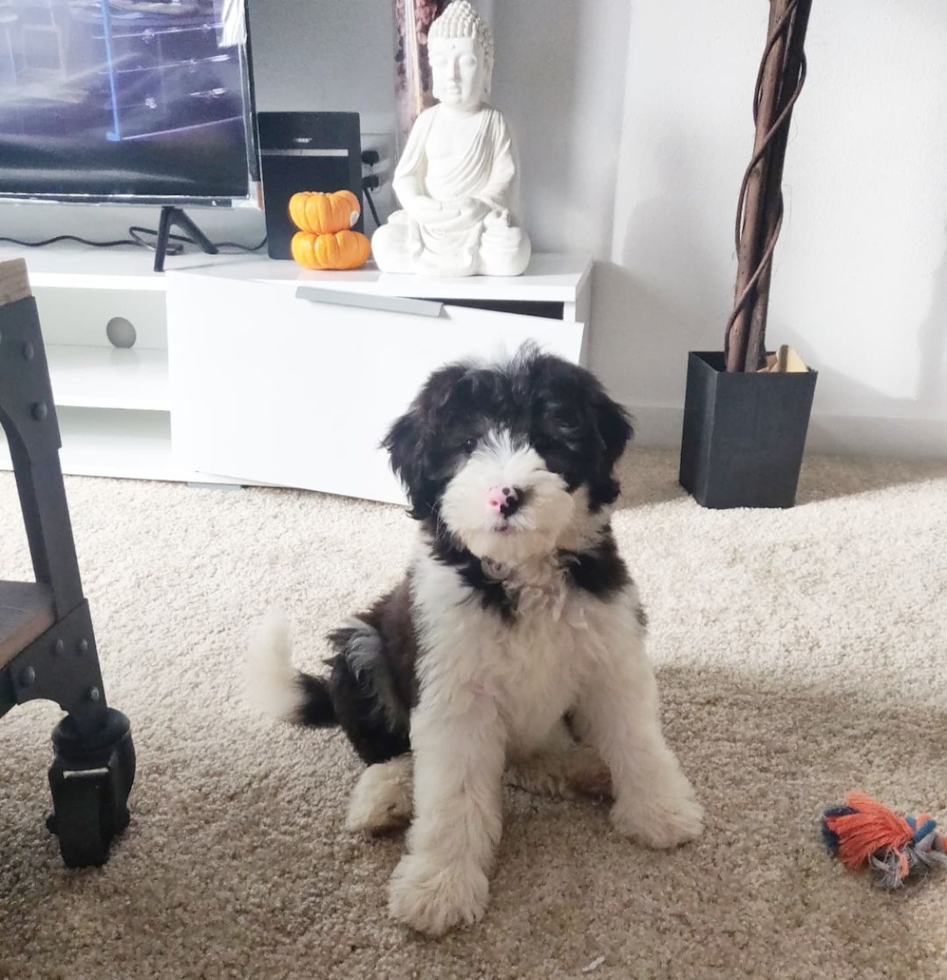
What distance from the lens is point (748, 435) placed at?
205 centimetres

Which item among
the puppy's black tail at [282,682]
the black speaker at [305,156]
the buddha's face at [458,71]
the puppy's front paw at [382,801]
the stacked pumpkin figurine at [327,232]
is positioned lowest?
the puppy's front paw at [382,801]

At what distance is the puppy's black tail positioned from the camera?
1.27 metres

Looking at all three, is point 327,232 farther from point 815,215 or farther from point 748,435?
point 815,215

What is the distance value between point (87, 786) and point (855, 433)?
211 centimetres

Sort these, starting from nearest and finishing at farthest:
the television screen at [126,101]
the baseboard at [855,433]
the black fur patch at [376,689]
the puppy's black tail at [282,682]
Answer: the black fur patch at [376,689] → the puppy's black tail at [282,682] → the television screen at [126,101] → the baseboard at [855,433]

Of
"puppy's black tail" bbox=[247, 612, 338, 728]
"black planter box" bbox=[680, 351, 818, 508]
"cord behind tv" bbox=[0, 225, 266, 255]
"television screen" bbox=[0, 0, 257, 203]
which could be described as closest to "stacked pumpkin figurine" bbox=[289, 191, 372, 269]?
"television screen" bbox=[0, 0, 257, 203]

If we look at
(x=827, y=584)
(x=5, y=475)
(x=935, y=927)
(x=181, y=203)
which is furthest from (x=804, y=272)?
(x=5, y=475)

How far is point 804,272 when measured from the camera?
7.66 feet

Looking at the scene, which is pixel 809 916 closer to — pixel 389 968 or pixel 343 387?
pixel 389 968

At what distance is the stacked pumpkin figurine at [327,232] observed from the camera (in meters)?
2.09

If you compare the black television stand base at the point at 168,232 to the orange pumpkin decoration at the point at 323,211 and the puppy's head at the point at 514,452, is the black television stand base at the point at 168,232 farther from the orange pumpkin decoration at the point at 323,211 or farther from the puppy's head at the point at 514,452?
the puppy's head at the point at 514,452

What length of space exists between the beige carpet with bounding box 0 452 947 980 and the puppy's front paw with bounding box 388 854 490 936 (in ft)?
0.07

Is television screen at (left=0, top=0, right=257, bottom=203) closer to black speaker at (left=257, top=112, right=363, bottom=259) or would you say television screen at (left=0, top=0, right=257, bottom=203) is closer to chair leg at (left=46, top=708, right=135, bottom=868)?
black speaker at (left=257, top=112, right=363, bottom=259)

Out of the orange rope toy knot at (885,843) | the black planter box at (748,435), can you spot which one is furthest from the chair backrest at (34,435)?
the black planter box at (748,435)
